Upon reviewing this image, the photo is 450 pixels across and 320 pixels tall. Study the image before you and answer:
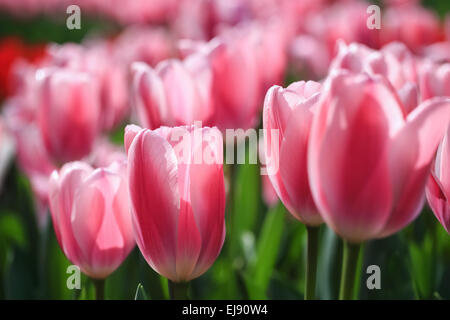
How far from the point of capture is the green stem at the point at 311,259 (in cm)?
57

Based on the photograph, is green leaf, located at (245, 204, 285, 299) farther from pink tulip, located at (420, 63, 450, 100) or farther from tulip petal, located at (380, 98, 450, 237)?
tulip petal, located at (380, 98, 450, 237)

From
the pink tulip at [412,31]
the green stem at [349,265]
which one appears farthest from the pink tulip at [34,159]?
the pink tulip at [412,31]

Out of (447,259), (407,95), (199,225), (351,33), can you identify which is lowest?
(447,259)

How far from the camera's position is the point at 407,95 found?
565 millimetres

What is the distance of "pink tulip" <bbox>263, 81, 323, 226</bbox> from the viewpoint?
50cm

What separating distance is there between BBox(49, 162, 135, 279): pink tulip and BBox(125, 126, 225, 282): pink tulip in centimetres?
7

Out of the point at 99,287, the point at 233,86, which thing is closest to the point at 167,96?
the point at 233,86

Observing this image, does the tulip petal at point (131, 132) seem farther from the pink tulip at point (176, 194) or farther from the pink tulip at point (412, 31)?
the pink tulip at point (412, 31)

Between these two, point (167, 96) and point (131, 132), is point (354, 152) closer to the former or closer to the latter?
point (131, 132)

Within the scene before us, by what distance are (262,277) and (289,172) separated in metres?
0.41

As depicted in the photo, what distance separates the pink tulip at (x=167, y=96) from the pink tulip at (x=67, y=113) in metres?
0.22

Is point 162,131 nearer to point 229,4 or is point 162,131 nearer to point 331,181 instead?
point 331,181
